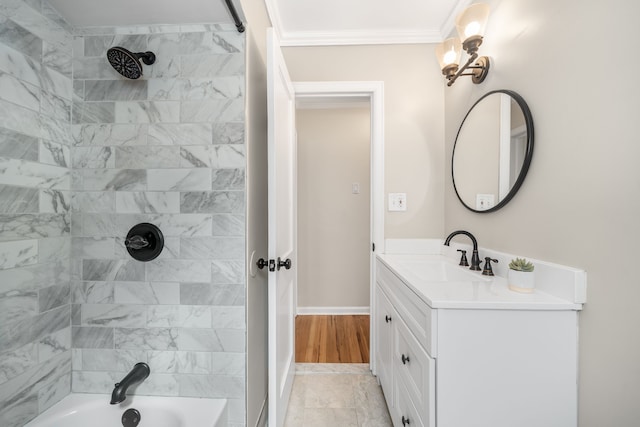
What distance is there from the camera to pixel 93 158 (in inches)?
43.8

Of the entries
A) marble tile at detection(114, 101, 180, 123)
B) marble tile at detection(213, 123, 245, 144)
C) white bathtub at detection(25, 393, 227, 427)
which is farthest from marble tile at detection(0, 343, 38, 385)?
marble tile at detection(213, 123, 245, 144)

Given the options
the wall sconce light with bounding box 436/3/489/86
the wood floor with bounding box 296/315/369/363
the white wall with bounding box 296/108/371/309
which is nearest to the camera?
the wall sconce light with bounding box 436/3/489/86

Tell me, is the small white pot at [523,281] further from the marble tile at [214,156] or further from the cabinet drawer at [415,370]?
the marble tile at [214,156]

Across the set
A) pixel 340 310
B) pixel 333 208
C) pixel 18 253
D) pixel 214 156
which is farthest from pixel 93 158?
pixel 340 310

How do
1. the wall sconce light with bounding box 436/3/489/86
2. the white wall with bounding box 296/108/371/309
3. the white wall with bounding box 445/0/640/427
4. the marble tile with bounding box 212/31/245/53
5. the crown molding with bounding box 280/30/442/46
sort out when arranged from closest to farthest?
the white wall with bounding box 445/0/640/427 < the marble tile with bounding box 212/31/245/53 < the wall sconce light with bounding box 436/3/489/86 < the crown molding with bounding box 280/30/442/46 < the white wall with bounding box 296/108/371/309

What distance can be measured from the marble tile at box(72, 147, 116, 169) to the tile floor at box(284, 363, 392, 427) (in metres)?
1.62

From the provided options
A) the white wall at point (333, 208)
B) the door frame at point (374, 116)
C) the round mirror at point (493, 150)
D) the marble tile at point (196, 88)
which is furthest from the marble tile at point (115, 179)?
the white wall at point (333, 208)

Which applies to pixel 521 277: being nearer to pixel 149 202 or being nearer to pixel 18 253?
pixel 149 202

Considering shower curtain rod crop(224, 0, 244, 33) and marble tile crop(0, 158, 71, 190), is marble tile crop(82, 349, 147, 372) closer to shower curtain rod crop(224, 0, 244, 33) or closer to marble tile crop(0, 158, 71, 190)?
marble tile crop(0, 158, 71, 190)

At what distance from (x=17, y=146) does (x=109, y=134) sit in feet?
0.92

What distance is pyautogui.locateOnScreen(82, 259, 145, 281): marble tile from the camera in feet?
3.64

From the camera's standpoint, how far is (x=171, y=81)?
1089mm

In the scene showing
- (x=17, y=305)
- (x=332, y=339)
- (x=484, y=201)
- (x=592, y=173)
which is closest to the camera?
(x=592, y=173)

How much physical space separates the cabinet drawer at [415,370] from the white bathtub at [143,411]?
2.58 ft
